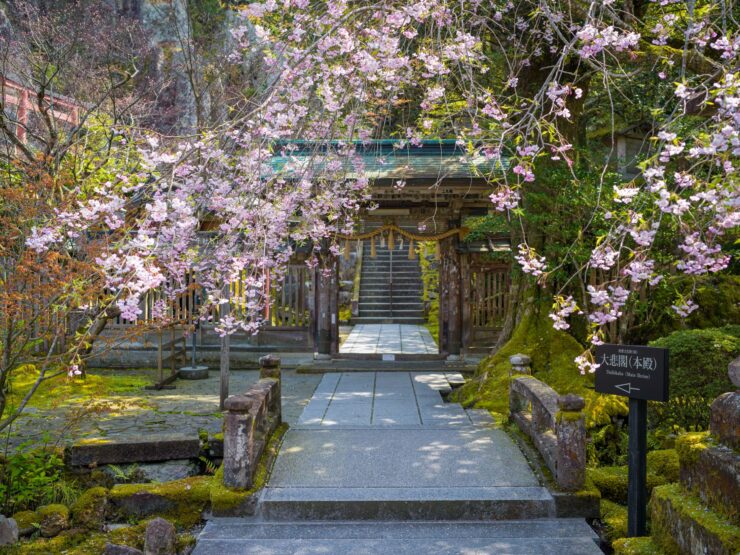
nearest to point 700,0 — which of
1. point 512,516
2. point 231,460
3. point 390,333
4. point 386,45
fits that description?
→ point 386,45

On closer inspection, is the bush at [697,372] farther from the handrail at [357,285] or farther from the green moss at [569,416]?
the handrail at [357,285]

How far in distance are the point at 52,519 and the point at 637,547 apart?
5212 millimetres

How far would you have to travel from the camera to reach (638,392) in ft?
17.1

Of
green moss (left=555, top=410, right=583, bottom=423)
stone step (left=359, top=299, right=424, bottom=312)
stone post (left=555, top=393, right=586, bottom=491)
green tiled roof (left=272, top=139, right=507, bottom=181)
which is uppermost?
green tiled roof (left=272, top=139, right=507, bottom=181)

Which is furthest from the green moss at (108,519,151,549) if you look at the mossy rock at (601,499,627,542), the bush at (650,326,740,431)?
the bush at (650,326,740,431)

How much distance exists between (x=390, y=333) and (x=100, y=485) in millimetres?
12645

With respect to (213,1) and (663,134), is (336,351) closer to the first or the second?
(663,134)

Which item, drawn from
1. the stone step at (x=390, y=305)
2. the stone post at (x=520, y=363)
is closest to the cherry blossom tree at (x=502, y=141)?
the stone post at (x=520, y=363)

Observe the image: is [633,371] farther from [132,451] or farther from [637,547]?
[132,451]

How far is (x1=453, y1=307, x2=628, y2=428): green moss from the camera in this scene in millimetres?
9383

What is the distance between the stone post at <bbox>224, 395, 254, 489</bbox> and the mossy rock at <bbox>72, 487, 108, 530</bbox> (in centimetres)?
132

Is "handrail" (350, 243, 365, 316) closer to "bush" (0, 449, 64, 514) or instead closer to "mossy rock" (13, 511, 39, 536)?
"bush" (0, 449, 64, 514)

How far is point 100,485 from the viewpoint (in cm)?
748

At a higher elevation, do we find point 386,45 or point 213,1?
point 213,1
